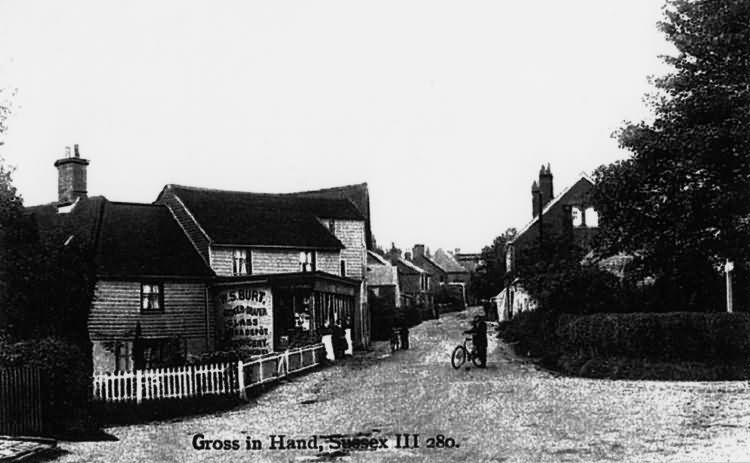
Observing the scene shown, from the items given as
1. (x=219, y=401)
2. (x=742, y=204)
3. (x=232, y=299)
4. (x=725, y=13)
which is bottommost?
(x=219, y=401)

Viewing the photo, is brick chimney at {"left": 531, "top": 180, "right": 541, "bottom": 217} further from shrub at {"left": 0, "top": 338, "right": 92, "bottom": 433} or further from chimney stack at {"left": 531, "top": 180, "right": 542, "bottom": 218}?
shrub at {"left": 0, "top": 338, "right": 92, "bottom": 433}

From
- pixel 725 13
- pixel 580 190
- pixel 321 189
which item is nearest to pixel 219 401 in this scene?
pixel 725 13

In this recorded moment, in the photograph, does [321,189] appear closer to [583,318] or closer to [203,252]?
[203,252]

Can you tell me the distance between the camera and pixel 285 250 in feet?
125

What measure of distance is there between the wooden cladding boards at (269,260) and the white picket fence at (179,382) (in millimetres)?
15202

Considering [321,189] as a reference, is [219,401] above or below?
below

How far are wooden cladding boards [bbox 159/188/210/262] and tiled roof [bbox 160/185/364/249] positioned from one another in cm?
26

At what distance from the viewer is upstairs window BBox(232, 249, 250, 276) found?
36625 millimetres

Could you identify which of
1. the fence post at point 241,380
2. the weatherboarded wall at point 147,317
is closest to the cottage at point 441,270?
the weatherboarded wall at point 147,317

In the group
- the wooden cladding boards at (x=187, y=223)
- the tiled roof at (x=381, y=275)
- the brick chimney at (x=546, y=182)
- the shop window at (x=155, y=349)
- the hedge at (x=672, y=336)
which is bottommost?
the shop window at (x=155, y=349)

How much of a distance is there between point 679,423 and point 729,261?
449 inches

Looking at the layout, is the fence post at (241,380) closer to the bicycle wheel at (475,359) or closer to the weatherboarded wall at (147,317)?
the bicycle wheel at (475,359)

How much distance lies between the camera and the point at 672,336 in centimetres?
2139

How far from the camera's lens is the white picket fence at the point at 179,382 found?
58.0 feet
